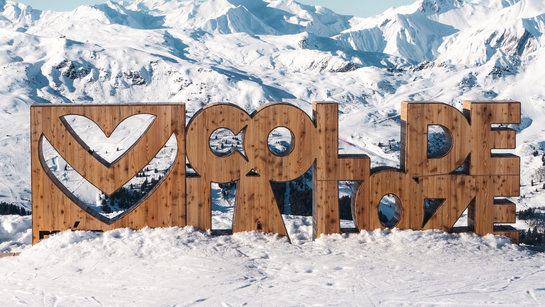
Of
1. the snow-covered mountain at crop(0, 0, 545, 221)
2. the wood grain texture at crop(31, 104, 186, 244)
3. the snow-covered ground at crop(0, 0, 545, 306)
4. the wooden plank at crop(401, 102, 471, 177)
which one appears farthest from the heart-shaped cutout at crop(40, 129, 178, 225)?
the wooden plank at crop(401, 102, 471, 177)

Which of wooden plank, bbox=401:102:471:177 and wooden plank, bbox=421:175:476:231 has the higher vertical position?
wooden plank, bbox=401:102:471:177

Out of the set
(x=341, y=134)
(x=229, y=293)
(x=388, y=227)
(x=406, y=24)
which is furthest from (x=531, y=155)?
(x=406, y=24)

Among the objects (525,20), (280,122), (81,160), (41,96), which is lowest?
(81,160)

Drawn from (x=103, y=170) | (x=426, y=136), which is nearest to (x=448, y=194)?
(x=426, y=136)

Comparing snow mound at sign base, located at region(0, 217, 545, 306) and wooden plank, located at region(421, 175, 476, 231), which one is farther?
wooden plank, located at region(421, 175, 476, 231)

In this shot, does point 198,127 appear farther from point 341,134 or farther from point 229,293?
point 341,134

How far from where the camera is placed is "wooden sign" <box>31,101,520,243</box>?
9.38m

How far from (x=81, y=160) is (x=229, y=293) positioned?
350 cm

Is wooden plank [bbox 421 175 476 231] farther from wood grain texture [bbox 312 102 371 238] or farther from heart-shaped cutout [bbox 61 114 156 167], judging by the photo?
heart-shaped cutout [bbox 61 114 156 167]

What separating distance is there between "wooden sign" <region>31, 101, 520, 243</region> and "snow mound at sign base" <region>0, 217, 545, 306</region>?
0.30 metres

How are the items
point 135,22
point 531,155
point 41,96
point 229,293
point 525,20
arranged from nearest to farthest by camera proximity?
point 229,293 → point 531,155 → point 41,96 → point 525,20 → point 135,22

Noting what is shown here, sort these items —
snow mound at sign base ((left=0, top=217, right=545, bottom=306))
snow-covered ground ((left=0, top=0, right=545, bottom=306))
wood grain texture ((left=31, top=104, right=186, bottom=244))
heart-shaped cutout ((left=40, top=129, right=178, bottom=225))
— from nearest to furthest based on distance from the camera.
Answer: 1. snow mound at sign base ((left=0, top=217, right=545, bottom=306))
2. snow-covered ground ((left=0, top=0, right=545, bottom=306))
3. wood grain texture ((left=31, top=104, right=186, bottom=244))
4. heart-shaped cutout ((left=40, top=129, right=178, bottom=225))

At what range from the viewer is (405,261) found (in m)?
8.72

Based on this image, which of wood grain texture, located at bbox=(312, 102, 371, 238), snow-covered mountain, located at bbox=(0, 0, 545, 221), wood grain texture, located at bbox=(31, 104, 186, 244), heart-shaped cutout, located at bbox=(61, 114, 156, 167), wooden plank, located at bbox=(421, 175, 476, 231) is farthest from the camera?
snow-covered mountain, located at bbox=(0, 0, 545, 221)
